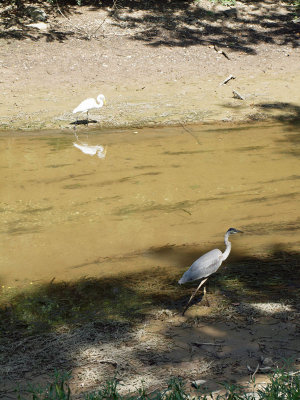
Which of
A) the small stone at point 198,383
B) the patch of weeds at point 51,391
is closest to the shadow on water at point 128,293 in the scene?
the patch of weeds at point 51,391

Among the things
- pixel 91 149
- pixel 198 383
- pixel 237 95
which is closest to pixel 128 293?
pixel 198 383

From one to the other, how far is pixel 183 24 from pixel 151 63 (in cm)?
333

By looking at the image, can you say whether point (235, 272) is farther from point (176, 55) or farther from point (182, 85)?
point (176, 55)

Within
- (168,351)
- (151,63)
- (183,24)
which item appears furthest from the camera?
(183,24)

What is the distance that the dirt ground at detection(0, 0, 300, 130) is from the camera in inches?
487

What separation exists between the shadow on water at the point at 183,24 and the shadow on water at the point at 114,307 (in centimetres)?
1141

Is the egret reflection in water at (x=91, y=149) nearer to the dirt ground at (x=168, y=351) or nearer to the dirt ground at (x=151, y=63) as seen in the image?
the dirt ground at (x=151, y=63)

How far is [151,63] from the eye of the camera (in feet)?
50.2

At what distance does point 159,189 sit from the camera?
870cm

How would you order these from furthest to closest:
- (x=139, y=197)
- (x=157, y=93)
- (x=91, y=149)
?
(x=157, y=93), (x=91, y=149), (x=139, y=197)

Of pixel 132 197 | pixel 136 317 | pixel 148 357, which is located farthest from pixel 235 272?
pixel 132 197

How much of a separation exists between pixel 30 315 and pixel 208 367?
1.90 metres

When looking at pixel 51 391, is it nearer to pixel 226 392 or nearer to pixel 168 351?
pixel 226 392

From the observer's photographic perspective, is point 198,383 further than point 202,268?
No
